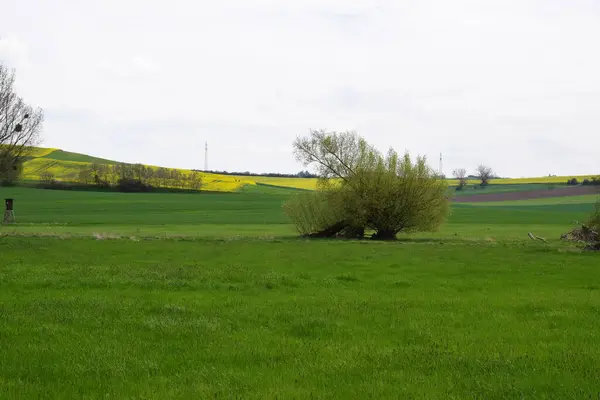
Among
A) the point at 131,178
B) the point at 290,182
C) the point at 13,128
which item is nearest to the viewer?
the point at 13,128

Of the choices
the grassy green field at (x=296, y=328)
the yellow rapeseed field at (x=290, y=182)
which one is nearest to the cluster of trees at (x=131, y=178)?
the yellow rapeseed field at (x=290, y=182)

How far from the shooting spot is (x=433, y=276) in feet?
65.6

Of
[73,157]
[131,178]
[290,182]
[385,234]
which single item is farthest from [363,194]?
[73,157]

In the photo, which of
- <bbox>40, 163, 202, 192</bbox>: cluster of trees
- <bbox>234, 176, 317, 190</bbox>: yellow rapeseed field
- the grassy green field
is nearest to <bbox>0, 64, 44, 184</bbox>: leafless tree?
the grassy green field

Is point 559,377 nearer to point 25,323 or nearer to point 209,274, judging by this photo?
point 25,323

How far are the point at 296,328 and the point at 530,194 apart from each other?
11712 centimetres

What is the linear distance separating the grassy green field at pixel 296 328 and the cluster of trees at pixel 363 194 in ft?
72.7

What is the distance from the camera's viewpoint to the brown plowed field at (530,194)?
11188 centimetres

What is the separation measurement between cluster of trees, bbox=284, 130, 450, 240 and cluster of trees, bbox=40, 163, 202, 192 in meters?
74.2

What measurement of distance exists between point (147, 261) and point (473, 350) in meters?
16.2

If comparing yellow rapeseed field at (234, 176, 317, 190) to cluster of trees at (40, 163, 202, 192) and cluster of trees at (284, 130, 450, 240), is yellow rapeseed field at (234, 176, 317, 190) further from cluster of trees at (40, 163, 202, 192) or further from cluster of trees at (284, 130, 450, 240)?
cluster of trees at (284, 130, 450, 240)

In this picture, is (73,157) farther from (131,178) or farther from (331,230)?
(331,230)

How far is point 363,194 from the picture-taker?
4644 centimetres

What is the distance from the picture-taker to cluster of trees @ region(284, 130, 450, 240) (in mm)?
46281
